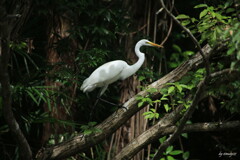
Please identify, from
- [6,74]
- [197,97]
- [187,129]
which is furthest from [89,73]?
[197,97]

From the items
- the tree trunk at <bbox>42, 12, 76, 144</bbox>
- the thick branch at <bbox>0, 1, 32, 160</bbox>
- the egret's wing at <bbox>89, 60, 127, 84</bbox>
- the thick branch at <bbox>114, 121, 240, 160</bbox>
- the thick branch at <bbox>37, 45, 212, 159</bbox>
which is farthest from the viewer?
the tree trunk at <bbox>42, 12, 76, 144</bbox>

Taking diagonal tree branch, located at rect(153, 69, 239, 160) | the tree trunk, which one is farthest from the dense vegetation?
diagonal tree branch, located at rect(153, 69, 239, 160)

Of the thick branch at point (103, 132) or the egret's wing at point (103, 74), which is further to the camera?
the egret's wing at point (103, 74)

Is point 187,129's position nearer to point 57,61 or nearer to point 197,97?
point 197,97

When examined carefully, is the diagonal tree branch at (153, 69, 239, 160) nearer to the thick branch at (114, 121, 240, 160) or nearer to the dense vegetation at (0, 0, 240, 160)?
the dense vegetation at (0, 0, 240, 160)

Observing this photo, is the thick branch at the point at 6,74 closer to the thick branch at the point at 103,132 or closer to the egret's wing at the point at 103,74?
the thick branch at the point at 103,132

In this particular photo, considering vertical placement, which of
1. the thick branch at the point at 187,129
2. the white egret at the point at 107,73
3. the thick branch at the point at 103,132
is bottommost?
the thick branch at the point at 187,129

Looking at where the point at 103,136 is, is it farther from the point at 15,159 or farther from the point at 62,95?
the point at 15,159

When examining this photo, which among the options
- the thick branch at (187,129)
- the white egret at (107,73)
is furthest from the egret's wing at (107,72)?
the thick branch at (187,129)

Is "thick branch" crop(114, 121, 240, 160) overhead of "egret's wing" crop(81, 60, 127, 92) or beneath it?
beneath

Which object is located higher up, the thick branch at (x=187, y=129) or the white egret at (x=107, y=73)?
the white egret at (x=107, y=73)

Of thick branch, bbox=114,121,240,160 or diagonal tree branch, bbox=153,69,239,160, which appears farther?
thick branch, bbox=114,121,240,160

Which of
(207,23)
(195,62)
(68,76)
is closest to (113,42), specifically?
(68,76)

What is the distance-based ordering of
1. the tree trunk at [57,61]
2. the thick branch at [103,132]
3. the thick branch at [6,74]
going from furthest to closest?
the tree trunk at [57,61] → the thick branch at [103,132] → the thick branch at [6,74]
